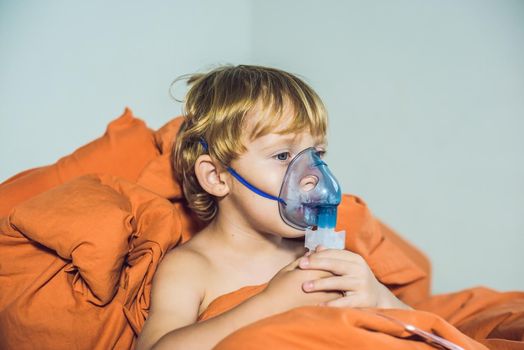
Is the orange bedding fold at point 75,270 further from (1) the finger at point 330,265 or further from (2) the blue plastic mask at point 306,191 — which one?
(1) the finger at point 330,265

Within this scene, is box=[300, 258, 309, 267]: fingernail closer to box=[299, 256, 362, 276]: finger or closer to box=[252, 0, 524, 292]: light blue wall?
box=[299, 256, 362, 276]: finger

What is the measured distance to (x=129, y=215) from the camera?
1.17m

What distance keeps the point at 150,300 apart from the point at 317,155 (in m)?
0.49

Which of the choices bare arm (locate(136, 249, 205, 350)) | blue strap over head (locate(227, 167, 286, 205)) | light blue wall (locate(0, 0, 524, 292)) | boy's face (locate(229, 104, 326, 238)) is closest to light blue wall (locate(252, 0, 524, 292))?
light blue wall (locate(0, 0, 524, 292))

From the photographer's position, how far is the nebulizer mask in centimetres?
105

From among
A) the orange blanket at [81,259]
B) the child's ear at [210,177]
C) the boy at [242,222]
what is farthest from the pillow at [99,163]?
the child's ear at [210,177]

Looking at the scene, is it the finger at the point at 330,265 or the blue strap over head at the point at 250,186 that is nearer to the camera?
the finger at the point at 330,265

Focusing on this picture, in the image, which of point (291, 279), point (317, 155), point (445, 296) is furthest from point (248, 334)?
point (445, 296)

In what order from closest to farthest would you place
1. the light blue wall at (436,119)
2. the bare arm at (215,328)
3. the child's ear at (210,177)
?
the bare arm at (215,328)
the child's ear at (210,177)
the light blue wall at (436,119)

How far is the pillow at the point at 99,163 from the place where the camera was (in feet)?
4.46

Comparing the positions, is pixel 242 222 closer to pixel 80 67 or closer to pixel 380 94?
pixel 80 67

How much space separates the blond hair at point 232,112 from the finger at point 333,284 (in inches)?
14.0

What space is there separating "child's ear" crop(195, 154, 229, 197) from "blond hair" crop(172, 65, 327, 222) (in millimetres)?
27

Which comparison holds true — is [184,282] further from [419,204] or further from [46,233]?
[419,204]
